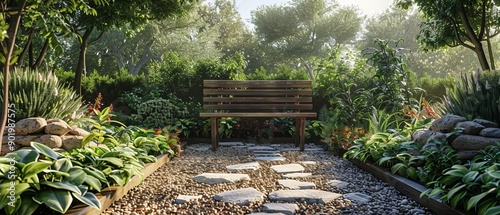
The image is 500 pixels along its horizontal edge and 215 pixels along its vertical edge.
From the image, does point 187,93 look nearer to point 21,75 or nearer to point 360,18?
point 21,75

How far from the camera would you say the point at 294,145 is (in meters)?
7.34

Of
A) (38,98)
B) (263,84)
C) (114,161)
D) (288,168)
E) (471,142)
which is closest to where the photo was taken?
(114,161)

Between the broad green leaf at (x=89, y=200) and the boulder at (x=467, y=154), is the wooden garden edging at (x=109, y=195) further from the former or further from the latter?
the boulder at (x=467, y=154)

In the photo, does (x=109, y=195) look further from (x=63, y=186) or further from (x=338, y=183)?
(x=338, y=183)

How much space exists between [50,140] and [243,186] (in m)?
1.77

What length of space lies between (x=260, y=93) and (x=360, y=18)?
27034mm

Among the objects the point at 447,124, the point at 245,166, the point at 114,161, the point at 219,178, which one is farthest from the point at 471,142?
the point at 114,161

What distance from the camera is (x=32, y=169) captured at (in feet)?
7.85

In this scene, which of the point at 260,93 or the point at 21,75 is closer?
the point at 21,75

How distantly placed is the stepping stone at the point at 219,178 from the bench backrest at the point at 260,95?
3012 mm

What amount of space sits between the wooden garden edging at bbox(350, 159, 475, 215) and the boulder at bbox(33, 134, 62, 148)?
3011 millimetres

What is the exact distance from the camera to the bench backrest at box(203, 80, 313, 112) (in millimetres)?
7211

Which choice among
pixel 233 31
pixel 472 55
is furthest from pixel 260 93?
pixel 472 55

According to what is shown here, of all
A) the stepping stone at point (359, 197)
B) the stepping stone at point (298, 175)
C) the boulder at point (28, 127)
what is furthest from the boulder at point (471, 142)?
the boulder at point (28, 127)
